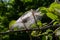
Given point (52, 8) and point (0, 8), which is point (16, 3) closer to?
point (0, 8)

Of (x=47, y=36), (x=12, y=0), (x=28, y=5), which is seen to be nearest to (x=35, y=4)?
→ (x=28, y=5)

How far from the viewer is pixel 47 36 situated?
0.71 metres

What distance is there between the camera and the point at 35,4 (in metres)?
3.92

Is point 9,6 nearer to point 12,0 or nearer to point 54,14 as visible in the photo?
point 12,0

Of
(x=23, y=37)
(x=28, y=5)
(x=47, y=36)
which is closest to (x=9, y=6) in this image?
(x=28, y=5)

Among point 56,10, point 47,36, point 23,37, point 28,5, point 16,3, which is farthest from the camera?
point 16,3

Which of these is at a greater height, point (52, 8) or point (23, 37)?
point (52, 8)

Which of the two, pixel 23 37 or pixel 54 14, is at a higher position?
pixel 54 14

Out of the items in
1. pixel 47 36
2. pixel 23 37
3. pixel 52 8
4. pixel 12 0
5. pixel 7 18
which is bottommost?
pixel 23 37

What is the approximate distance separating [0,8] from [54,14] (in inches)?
146

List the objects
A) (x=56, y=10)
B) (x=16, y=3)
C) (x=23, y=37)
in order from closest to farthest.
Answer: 1. (x=56, y=10)
2. (x=23, y=37)
3. (x=16, y=3)

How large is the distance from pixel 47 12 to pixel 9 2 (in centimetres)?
365

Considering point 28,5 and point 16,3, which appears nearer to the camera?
point 28,5

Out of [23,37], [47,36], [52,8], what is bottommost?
[23,37]
